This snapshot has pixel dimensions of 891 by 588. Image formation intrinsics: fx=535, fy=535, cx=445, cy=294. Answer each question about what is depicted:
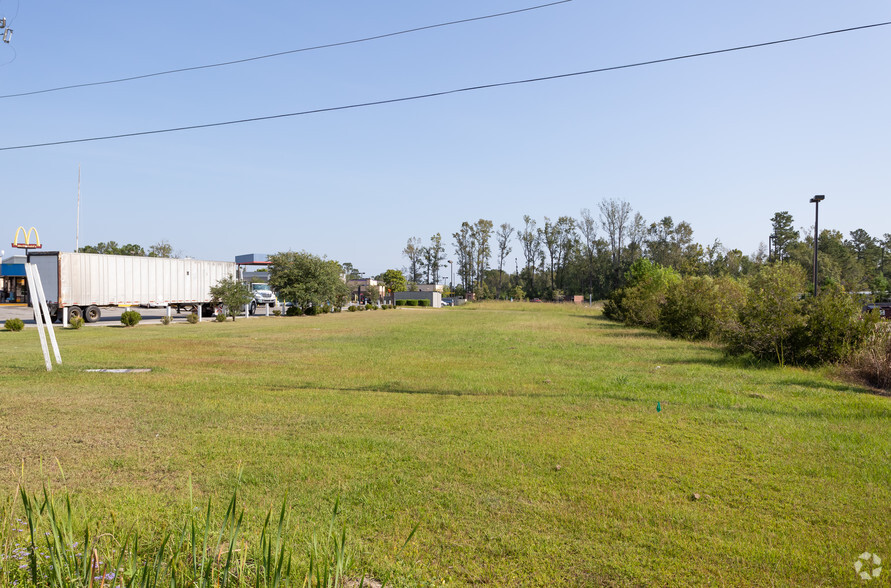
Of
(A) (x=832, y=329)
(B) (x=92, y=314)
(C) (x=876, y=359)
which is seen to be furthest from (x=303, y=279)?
(C) (x=876, y=359)

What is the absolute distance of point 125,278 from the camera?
103 ft

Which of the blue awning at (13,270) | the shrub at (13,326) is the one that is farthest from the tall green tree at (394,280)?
the shrub at (13,326)

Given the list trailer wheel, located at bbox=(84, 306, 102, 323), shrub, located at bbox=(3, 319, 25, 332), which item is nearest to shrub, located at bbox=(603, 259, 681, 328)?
shrub, located at bbox=(3, 319, 25, 332)

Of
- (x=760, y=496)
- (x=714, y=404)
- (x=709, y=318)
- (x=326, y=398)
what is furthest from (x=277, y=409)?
(x=709, y=318)

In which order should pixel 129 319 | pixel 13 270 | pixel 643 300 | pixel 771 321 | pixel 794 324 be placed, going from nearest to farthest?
pixel 794 324
pixel 771 321
pixel 129 319
pixel 643 300
pixel 13 270

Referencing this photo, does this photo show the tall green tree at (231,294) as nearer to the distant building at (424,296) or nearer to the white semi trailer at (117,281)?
the white semi trailer at (117,281)

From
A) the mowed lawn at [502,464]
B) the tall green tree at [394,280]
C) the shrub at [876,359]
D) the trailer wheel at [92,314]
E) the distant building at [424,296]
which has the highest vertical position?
the tall green tree at [394,280]

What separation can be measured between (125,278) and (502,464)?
32.3m

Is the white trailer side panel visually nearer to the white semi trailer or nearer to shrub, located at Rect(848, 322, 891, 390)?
the white semi trailer

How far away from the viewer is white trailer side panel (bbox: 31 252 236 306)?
27547 mm

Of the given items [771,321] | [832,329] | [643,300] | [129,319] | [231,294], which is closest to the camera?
[832,329]

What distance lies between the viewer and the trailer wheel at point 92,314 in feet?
98.3

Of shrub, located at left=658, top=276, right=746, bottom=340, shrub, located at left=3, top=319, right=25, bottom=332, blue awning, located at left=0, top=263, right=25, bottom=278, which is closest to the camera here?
shrub, located at left=658, top=276, right=746, bottom=340

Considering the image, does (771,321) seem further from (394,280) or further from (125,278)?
(394,280)
